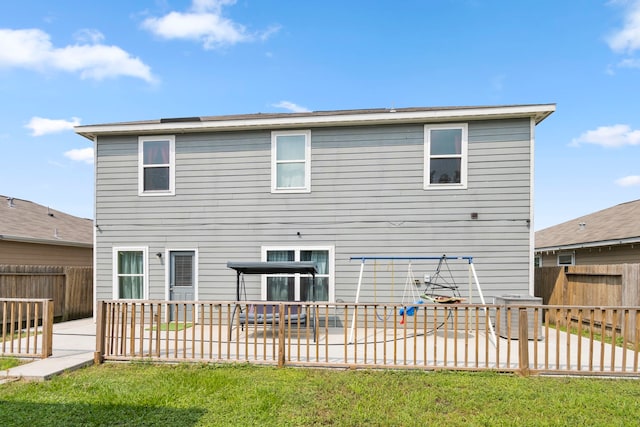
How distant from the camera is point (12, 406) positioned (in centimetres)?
399

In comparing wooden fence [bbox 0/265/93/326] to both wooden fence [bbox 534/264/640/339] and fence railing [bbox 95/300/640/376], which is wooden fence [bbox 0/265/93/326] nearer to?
fence railing [bbox 95/300/640/376]

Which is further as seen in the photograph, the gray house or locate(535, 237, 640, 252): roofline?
locate(535, 237, 640, 252): roofline

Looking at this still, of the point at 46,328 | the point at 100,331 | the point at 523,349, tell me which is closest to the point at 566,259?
the point at 523,349

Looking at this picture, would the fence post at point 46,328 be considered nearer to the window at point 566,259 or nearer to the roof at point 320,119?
the roof at point 320,119

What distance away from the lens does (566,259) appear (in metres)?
14.6

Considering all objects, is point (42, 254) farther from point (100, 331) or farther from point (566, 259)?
point (566, 259)

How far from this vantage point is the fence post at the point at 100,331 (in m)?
5.63

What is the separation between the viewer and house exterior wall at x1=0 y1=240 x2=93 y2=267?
36.7ft

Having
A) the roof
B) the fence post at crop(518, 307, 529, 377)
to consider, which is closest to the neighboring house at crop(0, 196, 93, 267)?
the roof

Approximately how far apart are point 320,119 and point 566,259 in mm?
11141

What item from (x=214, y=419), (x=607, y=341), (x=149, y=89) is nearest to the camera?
(x=214, y=419)

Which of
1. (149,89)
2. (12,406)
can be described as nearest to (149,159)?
(149,89)

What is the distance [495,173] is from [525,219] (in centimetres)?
113

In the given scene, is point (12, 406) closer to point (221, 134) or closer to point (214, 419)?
point (214, 419)
